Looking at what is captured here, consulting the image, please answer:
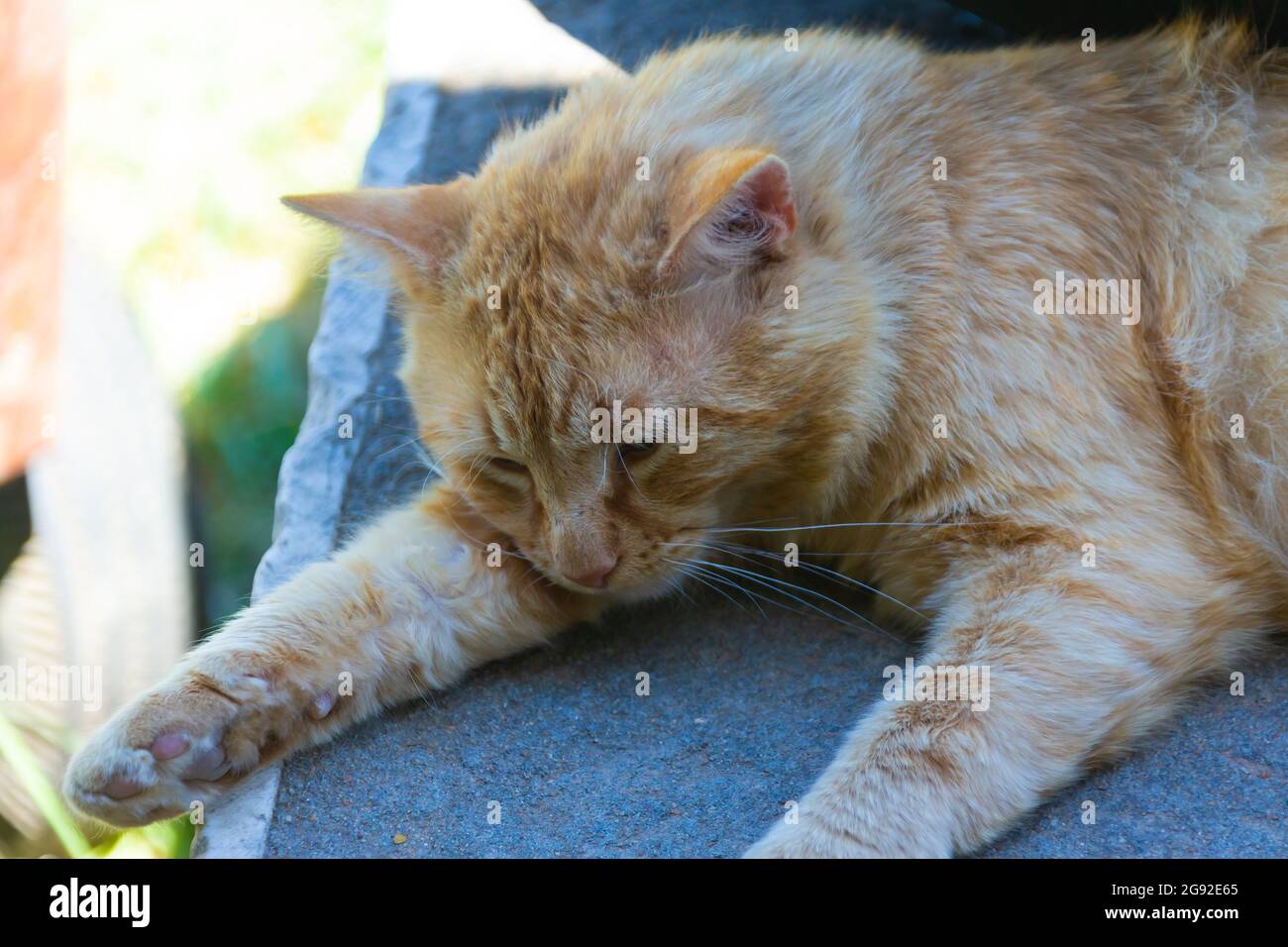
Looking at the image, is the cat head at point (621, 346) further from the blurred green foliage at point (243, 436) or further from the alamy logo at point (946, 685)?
the blurred green foliage at point (243, 436)

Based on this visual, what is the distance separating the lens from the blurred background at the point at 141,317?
484 centimetres

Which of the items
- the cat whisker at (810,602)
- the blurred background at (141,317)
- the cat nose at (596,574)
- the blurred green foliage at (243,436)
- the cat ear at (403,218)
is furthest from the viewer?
the blurred green foliage at (243,436)

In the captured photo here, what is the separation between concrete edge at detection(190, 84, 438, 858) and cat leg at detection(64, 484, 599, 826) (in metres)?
0.10

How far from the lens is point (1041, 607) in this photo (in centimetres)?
270

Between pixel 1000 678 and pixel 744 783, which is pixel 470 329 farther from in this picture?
pixel 1000 678

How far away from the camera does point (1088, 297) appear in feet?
9.64

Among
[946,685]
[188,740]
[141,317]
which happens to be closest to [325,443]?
[188,740]

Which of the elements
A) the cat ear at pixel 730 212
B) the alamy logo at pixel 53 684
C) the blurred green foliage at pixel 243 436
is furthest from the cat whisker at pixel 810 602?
the alamy logo at pixel 53 684

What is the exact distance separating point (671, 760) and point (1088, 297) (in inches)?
57.8

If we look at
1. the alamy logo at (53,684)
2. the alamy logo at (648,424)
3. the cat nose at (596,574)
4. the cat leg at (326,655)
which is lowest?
the alamy logo at (53,684)

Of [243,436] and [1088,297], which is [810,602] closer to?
[1088,297]

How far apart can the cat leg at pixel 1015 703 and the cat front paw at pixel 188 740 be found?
3.84 ft

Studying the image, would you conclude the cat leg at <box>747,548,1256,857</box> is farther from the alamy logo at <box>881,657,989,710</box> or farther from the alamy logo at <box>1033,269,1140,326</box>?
the alamy logo at <box>1033,269,1140,326</box>
